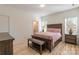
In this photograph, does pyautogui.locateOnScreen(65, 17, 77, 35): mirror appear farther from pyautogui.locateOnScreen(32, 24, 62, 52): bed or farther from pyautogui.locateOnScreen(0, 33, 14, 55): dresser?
pyautogui.locateOnScreen(0, 33, 14, 55): dresser

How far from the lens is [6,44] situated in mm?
1681

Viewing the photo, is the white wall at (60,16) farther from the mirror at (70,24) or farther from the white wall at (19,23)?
the white wall at (19,23)

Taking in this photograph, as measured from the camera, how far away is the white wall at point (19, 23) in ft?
5.53

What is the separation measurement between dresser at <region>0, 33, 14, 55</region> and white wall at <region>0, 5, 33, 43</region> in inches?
3.9

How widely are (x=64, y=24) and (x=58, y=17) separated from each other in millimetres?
287

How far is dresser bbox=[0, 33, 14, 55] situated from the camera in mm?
1594

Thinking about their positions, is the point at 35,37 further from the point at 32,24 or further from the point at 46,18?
the point at 46,18

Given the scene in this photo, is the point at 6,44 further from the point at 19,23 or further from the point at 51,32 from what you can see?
the point at 51,32

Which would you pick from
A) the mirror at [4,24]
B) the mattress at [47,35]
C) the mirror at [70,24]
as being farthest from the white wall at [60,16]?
the mirror at [4,24]

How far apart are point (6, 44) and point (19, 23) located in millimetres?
532

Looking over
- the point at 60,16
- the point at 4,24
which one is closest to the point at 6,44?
the point at 4,24

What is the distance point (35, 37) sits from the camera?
6.69 ft

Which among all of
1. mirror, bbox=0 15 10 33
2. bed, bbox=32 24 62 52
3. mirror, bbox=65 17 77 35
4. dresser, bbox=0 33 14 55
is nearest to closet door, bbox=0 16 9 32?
mirror, bbox=0 15 10 33
